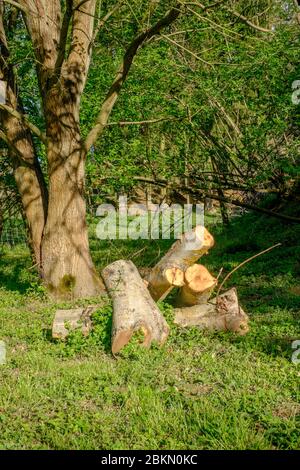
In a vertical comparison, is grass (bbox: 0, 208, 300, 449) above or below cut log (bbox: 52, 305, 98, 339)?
below

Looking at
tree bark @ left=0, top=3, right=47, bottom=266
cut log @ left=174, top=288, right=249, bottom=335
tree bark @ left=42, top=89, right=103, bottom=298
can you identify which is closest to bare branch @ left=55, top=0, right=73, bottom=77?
tree bark @ left=42, top=89, right=103, bottom=298

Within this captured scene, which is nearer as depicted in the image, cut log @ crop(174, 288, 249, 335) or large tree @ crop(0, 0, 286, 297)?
cut log @ crop(174, 288, 249, 335)

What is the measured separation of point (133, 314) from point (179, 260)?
1390mm

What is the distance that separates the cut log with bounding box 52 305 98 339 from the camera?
710 cm

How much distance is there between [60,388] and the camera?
546 centimetres

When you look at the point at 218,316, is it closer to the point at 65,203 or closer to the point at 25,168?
the point at 65,203

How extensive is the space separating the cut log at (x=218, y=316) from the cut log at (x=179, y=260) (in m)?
0.43

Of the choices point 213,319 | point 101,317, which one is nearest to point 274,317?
point 213,319


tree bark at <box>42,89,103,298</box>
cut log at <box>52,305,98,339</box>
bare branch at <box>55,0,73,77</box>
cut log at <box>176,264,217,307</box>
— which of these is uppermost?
bare branch at <box>55,0,73,77</box>

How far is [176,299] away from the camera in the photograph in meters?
8.21

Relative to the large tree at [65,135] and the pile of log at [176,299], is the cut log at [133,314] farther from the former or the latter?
the large tree at [65,135]

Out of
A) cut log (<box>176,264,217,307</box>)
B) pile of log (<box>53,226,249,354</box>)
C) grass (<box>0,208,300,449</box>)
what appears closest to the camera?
grass (<box>0,208,300,449</box>)

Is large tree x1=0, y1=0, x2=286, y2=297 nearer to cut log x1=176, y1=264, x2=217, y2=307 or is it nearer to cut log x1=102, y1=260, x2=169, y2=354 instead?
cut log x1=102, y1=260, x2=169, y2=354

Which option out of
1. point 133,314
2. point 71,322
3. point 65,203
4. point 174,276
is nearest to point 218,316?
point 174,276
